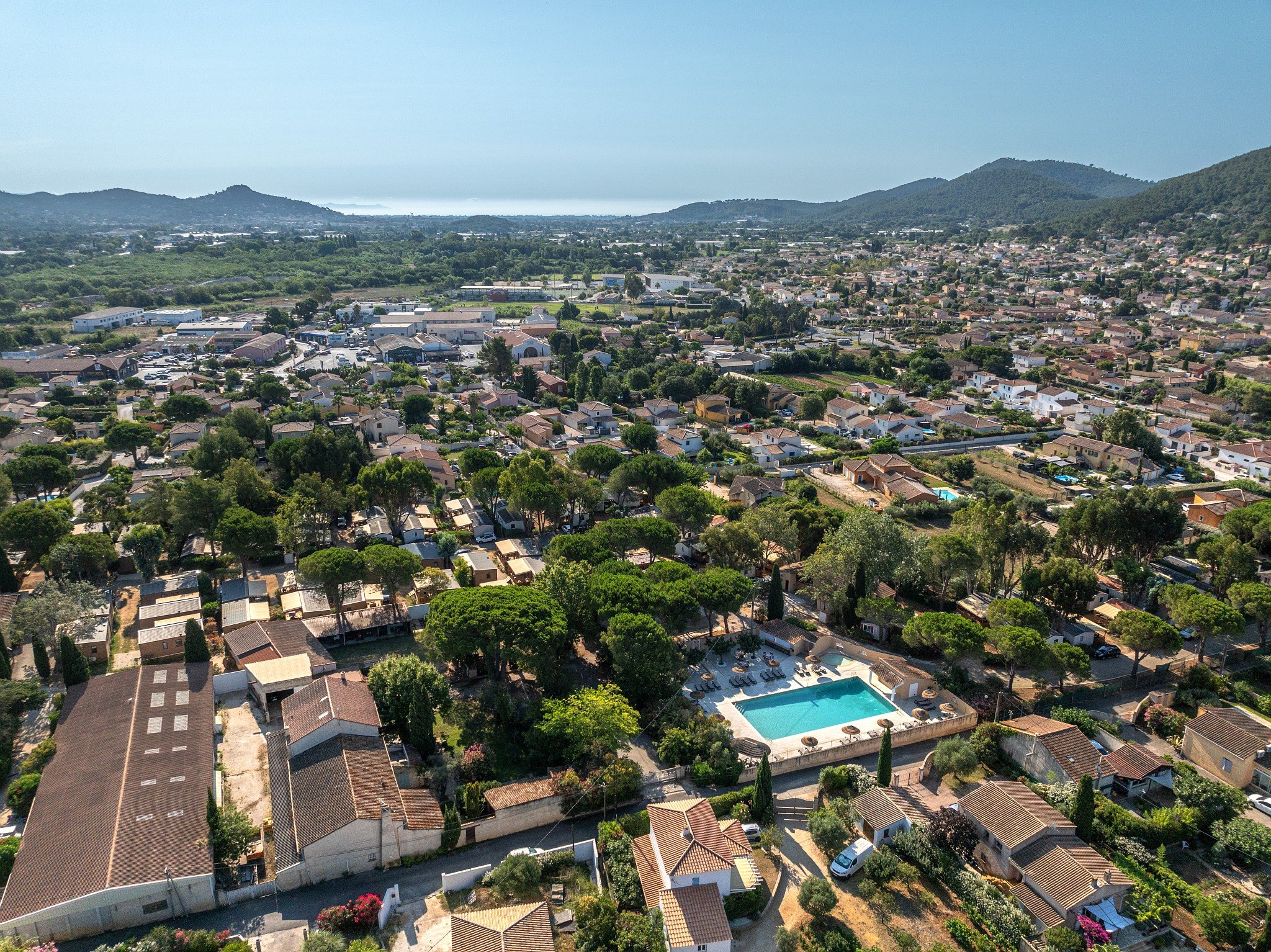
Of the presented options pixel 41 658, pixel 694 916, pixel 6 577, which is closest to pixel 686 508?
pixel 694 916

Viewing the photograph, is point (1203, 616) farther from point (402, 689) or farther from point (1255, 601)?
point (402, 689)

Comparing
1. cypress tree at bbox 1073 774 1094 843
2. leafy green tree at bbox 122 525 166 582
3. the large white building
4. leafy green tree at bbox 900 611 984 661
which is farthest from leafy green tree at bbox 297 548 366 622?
the large white building

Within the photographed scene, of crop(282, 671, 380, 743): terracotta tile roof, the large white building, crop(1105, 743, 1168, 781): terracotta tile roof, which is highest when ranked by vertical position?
the large white building

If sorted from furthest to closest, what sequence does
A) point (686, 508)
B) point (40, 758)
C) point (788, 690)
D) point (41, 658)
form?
point (686, 508) < point (788, 690) < point (41, 658) < point (40, 758)

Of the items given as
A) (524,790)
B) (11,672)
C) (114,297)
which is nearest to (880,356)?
(524,790)

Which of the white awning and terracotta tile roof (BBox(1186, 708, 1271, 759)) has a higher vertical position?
terracotta tile roof (BBox(1186, 708, 1271, 759))

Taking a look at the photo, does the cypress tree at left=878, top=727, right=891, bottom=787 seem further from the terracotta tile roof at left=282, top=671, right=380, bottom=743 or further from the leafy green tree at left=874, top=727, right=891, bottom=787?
the terracotta tile roof at left=282, top=671, right=380, bottom=743
